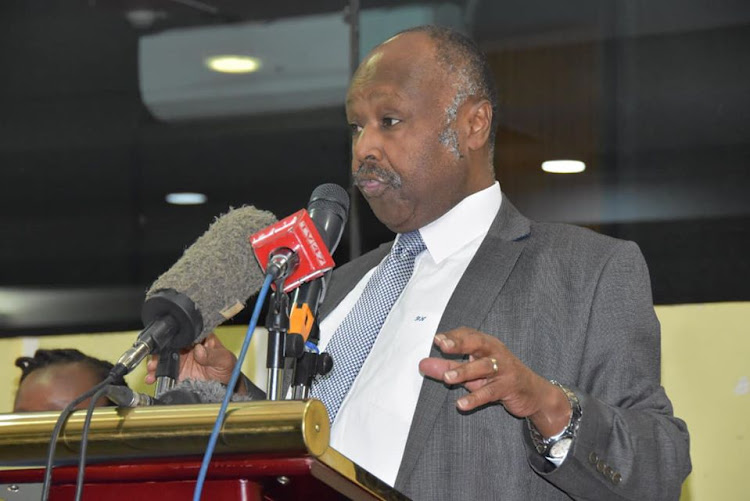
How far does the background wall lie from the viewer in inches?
122

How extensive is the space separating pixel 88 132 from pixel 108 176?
0.68 ft

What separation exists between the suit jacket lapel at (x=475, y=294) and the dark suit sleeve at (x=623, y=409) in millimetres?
213

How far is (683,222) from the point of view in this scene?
3.25m

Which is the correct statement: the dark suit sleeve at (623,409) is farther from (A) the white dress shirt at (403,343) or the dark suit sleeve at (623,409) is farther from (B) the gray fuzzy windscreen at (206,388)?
(B) the gray fuzzy windscreen at (206,388)

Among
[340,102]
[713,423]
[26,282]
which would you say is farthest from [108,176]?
[713,423]

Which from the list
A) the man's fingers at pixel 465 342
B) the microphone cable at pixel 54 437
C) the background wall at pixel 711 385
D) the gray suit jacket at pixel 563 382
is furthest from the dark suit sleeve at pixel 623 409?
the background wall at pixel 711 385

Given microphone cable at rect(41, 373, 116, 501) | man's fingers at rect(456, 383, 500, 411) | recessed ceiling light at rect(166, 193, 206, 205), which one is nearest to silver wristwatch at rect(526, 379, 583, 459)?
man's fingers at rect(456, 383, 500, 411)

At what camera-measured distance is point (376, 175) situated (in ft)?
7.72

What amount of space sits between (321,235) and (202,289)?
0.71 feet

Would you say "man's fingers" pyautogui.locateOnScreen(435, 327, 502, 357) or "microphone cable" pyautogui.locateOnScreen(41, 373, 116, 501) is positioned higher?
"man's fingers" pyautogui.locateOnScreen(435, 327, 502, 357)

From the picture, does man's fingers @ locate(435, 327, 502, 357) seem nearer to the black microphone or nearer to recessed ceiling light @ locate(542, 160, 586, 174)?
the black microphone

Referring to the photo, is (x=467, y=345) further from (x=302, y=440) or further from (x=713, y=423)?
(x=713, y=423)

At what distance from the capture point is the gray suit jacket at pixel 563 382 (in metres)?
1.85

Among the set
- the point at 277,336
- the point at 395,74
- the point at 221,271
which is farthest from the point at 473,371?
the point at 395,74
